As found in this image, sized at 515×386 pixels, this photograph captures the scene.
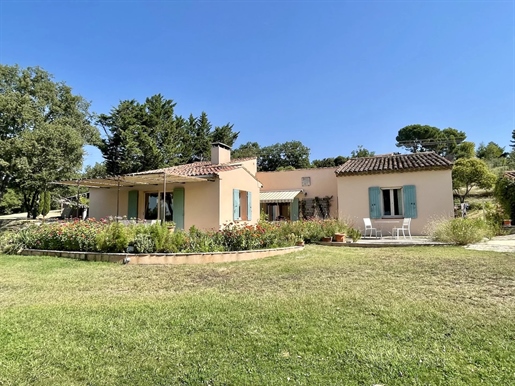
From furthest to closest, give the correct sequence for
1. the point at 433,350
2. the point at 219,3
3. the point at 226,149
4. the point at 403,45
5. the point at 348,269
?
the point at 226,149, the point at 403,45, the point at 219,3, the point at 348,269, the point at 433,350

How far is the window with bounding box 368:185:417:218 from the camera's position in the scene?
74.4ft

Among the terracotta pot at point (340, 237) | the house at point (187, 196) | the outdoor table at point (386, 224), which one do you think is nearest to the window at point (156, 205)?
the house at point (187, 196)

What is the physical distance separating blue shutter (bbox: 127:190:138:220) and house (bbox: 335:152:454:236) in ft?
53.7

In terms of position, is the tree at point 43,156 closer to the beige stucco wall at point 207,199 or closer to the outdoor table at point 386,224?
the beige stucco wall at point 207,199

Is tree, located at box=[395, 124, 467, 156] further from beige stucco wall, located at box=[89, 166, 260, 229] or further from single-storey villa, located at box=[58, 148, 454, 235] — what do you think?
beige stucco wall, located at box=[89, 166, 260, 229]

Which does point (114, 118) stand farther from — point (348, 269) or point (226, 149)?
point (348, 269)

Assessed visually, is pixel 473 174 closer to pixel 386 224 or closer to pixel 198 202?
pixel 386 224

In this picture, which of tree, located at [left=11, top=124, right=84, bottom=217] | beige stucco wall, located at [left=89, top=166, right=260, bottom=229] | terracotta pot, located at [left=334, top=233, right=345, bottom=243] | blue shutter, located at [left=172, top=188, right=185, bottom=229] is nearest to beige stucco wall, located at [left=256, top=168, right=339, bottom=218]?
beige stucco wall, located at [left=89, top=166, right=260, bottom=229]

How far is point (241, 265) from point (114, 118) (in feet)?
146

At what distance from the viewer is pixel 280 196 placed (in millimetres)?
30609

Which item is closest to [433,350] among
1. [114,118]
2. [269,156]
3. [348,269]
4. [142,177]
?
[348,269]

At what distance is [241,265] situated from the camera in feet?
36.0

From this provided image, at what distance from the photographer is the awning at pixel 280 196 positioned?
98.3 ft

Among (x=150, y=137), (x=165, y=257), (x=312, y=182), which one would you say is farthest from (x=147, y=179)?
(x=150, y=137)
